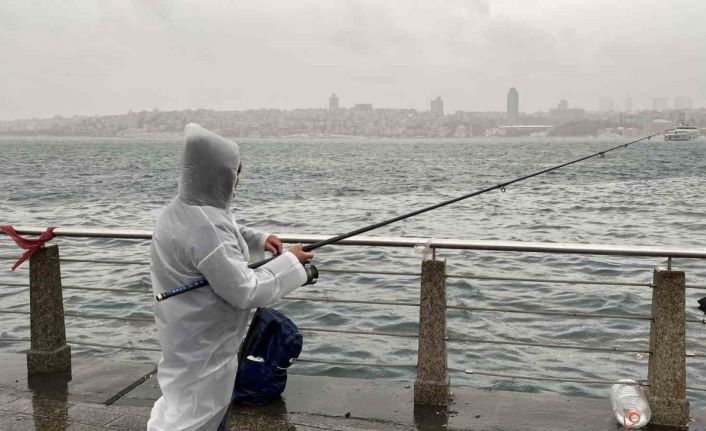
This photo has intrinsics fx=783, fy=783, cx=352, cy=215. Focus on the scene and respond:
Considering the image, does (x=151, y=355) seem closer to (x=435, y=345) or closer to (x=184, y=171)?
(x=435, y=345)

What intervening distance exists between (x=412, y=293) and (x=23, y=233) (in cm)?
871

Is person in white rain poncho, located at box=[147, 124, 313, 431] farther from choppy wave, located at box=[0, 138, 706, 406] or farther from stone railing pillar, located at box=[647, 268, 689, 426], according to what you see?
stone railing pillar, located at box=[647, 268, 689, 426]

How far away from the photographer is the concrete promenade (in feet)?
15.8

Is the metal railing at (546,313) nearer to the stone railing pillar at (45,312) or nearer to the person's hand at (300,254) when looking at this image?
the stone railing pillar at (45,312)

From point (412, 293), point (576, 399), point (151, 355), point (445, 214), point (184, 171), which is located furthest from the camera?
point (445, 214)

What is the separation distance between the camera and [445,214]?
97.6 feet

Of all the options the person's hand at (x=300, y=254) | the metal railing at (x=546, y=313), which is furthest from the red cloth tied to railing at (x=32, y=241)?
the person's hand at (x=300, y=254)

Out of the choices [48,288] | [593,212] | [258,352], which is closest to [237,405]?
[258,352]

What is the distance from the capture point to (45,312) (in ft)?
18.7

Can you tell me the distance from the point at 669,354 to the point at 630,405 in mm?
410

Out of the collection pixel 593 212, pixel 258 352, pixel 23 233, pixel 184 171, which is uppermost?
pixel 184 171

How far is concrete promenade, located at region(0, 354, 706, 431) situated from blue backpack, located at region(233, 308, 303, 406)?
0.10m

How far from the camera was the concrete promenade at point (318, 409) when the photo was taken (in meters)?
4.81

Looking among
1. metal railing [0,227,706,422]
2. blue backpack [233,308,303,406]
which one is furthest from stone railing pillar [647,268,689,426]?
blue backpack [233,308,303,406]
